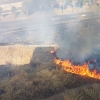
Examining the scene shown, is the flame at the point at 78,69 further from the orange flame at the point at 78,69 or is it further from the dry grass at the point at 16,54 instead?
the dry grass at the point at 16,54

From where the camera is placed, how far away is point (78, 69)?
60.6 ft

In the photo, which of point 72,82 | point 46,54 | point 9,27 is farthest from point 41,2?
point 72,82

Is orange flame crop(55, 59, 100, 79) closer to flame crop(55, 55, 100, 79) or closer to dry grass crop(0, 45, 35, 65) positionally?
flame crop(55, 55, 100, 79)

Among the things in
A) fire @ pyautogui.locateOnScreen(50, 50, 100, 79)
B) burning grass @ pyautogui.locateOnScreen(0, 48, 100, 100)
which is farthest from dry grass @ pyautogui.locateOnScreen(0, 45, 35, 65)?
fire @ pyautogui.locateOnScreen(50, 50, 100, 79)

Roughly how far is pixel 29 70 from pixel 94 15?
117ft

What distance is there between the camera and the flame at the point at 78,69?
1750cm

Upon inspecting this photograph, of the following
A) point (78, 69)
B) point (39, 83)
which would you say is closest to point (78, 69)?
point (78, 69)

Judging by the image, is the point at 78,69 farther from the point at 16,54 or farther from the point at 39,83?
the point at 16,54

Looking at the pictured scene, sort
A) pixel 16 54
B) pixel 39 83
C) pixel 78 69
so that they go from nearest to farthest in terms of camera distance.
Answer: pixel 39 83
pixel 78 69
pixel 16 54

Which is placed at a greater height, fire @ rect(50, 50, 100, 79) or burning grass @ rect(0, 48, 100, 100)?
fire @ rect(50, 50, 100, 79)

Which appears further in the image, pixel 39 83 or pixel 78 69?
pixel 78 69

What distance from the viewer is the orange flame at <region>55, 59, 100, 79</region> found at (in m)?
17.5

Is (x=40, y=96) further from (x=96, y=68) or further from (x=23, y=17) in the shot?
(x=23, y=17)

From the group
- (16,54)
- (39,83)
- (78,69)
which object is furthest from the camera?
(16,54)
